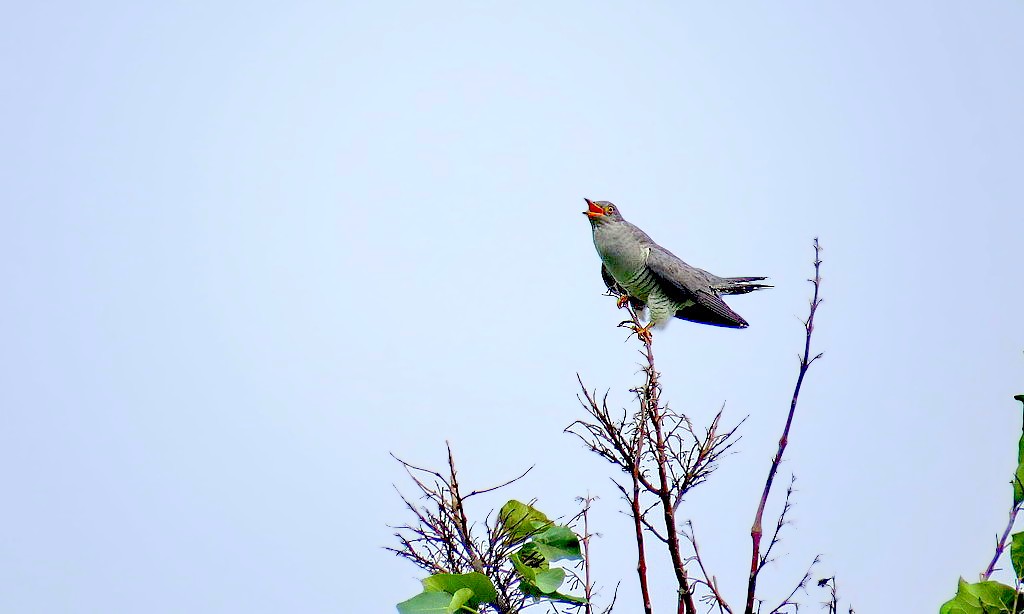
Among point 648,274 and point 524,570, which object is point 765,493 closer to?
point 524,570

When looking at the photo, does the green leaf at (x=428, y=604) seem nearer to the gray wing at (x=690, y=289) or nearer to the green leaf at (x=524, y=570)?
the green leaf at (x=524, y=570)

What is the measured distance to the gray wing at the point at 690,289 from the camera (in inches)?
264

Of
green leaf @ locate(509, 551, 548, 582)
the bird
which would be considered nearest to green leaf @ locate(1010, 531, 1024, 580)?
green leaf @ locate(509, 551, 548, 582)

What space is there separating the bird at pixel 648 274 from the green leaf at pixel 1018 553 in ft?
14.8

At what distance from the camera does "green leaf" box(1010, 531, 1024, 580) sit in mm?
1991

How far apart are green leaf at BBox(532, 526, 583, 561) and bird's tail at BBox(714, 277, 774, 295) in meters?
5.26

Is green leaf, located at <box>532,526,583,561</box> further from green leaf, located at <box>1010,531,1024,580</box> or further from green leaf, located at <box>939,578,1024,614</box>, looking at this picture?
green leaf, located at <box>1010,531,1024,580</box>

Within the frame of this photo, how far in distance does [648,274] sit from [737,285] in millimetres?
1035

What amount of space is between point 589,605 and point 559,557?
0.16m

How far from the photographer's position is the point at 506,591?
2.07m

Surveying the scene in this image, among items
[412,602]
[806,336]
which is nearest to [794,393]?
[806,336]

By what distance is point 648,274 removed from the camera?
6695 millimetres

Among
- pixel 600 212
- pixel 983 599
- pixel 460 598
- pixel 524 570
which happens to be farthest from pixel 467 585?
pixel 600 212

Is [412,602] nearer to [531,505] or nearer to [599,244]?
[531,505]
